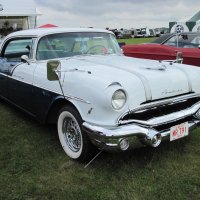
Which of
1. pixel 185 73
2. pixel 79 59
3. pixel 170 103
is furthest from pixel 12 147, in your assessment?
pixel 185 73

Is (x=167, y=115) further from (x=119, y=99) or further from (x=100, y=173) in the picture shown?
(x=100, y=173)

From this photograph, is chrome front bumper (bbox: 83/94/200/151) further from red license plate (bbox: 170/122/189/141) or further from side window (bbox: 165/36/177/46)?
side window (bbox: 165/36/177/46)

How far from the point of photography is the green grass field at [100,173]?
121 inches

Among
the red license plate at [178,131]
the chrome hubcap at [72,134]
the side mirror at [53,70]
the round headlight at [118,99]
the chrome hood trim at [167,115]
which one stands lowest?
the chrome hubcap at [72,134]

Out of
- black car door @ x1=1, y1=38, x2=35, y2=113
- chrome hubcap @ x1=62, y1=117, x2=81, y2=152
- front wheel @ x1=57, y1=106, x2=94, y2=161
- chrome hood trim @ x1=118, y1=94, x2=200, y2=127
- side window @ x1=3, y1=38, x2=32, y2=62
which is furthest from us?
side window @ x1=3, y1=38, x2=32, y2=62

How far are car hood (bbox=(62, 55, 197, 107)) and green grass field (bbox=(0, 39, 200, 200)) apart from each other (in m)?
0.75

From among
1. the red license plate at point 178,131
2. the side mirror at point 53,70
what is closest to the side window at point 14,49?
the side mirror at point 53,70

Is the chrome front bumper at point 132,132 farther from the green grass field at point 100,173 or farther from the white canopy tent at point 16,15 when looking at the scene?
the white canopy tent at point 16,15

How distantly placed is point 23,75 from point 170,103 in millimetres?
2114

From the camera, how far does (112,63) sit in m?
4.05

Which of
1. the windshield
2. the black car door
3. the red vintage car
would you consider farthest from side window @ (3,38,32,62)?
the red vintage car

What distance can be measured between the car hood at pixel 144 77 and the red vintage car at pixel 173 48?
2.49 meters

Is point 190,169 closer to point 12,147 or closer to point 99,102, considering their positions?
point 99,102

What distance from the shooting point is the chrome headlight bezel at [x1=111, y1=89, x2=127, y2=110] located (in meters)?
3.14
